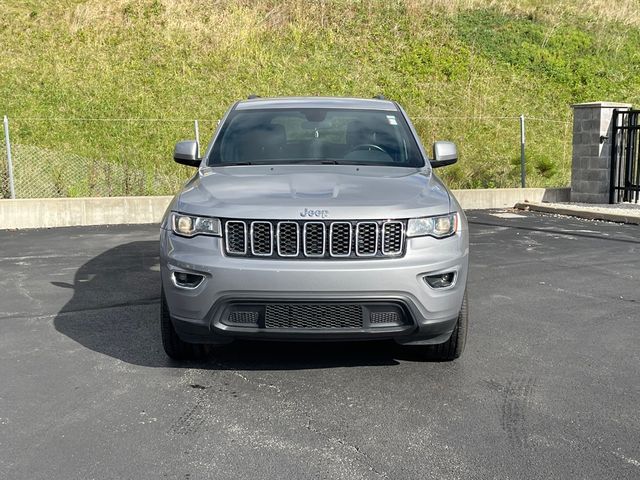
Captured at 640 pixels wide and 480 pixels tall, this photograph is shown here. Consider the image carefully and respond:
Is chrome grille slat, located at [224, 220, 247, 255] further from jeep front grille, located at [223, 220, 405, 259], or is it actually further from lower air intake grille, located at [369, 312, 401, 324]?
lower air intake grille, located at [369, 312, 401, 324]

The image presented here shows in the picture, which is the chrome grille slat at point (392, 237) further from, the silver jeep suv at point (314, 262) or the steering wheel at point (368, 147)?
the steering wheel at point (368, 147)

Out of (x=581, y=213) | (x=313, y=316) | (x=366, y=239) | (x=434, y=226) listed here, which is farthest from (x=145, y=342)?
(x=581, y=213)

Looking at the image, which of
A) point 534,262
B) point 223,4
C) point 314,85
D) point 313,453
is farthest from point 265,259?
point 223,4

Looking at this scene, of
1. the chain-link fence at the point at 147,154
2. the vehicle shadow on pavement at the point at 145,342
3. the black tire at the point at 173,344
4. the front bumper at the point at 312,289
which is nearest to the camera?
the front bumper at the point at 312,289

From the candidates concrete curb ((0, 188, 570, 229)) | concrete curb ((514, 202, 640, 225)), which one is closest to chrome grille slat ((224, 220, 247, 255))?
concrete curb ((0, 188, 570, 229))

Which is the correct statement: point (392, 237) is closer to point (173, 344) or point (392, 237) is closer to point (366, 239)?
point (366, 239)

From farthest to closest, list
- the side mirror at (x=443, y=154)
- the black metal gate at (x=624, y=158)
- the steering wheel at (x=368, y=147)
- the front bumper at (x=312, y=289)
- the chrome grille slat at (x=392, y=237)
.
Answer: the black metal gate at (x=624, y=158)
the side mirror at (x=443, y=154)
the steering wheel at (x=368, y=147)
the chrome grille slat at (x=392, y=237)
the front bumper at (x=312, y=289)

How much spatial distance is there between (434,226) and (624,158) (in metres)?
12.6

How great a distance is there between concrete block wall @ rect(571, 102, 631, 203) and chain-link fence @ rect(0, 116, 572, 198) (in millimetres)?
2073

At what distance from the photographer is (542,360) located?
4.86 meters

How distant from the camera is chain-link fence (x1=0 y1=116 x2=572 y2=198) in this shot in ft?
45.9

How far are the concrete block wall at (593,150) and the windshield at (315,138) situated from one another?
34.9 ft

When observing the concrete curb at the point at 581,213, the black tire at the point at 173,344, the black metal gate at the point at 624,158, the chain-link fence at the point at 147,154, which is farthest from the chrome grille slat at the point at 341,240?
the black metal gate at the point at 624,158

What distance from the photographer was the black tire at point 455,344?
15.1 feet
